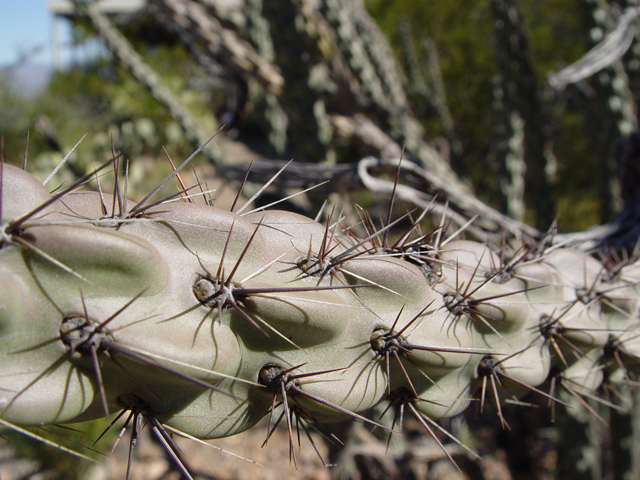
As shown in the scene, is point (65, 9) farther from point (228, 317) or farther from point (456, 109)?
point (228, 317)

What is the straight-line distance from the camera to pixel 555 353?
114 cm

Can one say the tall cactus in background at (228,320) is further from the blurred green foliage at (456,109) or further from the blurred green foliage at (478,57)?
the blurred green foliage at (478,57)

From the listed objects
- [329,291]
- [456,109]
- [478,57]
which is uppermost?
[478,57]

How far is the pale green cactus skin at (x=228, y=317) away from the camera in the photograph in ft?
1.98

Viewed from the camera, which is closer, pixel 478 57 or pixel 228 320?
pixel 228 320

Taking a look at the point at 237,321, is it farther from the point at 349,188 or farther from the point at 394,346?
the point at 349,188

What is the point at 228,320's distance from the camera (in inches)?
28.4

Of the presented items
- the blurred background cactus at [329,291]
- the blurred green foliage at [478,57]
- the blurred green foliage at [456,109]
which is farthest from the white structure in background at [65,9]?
the blurred background cactus at [329,291]

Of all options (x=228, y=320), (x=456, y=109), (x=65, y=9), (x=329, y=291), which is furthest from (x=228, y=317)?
(x=65, y=9)

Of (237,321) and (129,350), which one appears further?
(237,321)

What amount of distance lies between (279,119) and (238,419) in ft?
10.1

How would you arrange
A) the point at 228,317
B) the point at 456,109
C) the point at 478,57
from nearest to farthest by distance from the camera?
1. the point at 228,317
2. the point at 478,57
3. the point at 456,109

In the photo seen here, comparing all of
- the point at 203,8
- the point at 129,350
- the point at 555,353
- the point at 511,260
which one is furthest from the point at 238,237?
the point at 203,8

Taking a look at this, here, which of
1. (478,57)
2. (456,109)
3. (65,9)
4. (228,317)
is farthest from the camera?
(65,9)
